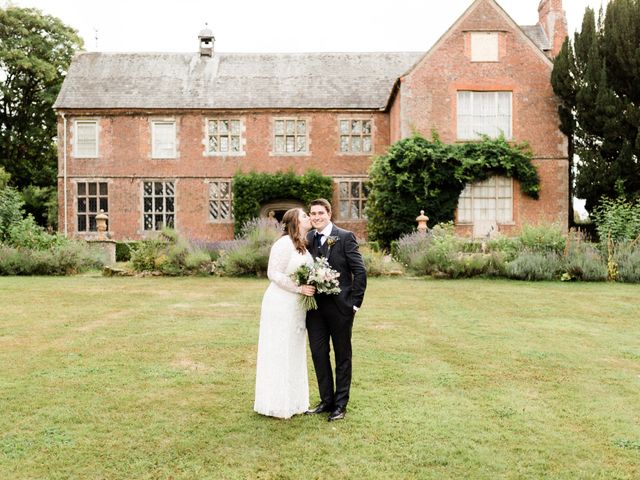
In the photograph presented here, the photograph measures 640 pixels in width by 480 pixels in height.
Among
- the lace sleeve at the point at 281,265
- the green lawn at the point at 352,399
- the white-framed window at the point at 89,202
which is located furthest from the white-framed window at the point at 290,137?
the lace sleeve at the point at 281,265

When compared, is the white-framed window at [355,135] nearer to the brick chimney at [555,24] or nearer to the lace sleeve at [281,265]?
the brick chimney at [555,24]

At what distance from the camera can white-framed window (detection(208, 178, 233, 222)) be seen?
26641mm

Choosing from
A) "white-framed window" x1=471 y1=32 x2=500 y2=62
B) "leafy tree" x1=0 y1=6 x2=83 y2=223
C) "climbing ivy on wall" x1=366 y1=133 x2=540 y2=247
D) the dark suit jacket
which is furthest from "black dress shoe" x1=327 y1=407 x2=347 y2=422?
"leafy tree" x1=0 y1=6 x2=83 y2=223

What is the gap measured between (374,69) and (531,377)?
75.2ft

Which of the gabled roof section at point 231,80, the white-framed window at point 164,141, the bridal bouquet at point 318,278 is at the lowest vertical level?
the bridal bouquet at point 318,278

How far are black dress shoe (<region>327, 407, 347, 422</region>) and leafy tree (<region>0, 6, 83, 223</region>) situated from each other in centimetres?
3173

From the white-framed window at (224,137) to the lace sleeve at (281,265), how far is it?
21410 mm

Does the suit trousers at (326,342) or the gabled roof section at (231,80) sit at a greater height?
the gabled roof section at (231,80)

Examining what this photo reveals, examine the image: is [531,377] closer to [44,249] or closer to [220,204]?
[44,249]

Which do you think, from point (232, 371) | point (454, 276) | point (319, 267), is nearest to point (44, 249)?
point (454, 276)

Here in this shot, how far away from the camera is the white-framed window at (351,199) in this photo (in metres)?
26.7

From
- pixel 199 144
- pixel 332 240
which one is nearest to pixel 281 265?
pixel 332 240

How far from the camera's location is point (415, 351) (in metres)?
8.05

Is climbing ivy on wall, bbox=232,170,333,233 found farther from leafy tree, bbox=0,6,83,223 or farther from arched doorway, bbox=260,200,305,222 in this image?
leafy tree, bbox=0,6,83,223
